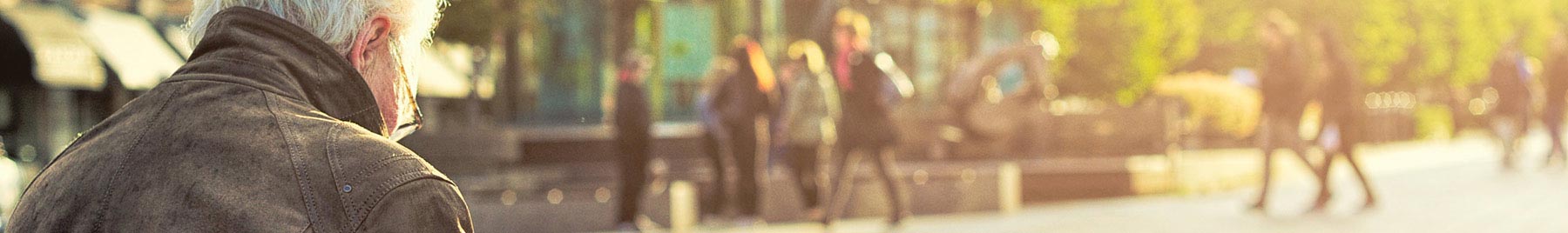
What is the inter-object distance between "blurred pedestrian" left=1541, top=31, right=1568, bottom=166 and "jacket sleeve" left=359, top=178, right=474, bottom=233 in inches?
740

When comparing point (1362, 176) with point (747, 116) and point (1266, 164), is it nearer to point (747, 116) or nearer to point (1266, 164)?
point (1266, 164)

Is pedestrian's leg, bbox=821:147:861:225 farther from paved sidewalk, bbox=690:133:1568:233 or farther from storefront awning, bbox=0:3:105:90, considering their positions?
storefront awning, bbox=0:3:105:90

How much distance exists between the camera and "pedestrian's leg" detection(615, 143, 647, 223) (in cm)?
1188

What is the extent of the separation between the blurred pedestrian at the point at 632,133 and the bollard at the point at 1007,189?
231 cm

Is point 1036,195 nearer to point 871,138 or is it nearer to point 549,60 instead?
point 871,138

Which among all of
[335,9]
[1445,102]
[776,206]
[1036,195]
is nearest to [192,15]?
[335,9]

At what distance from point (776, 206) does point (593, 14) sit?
15846 millimetres

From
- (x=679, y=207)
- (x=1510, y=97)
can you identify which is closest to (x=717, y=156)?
(x=679, y=207)

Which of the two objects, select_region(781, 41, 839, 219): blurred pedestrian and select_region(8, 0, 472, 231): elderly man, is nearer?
select_region(8, 0, 472, 231): elderly man

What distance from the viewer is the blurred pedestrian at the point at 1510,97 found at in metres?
18.9

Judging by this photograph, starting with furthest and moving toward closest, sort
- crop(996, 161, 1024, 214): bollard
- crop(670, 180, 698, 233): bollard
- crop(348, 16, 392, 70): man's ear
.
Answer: crop(996, 161, 1024, 214): bollard
crop(670, 180, 698, 233): bollard
crop(348, 16, 392, 70): man's ear

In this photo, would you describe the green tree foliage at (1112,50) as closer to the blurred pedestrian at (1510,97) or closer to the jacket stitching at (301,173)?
the blurred pedestrian at (1510,97)

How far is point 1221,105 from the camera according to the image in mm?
26734

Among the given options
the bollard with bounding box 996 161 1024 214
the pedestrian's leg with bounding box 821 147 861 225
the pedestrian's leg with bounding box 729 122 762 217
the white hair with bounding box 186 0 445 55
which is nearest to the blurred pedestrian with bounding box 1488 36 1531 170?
the bollard with bounding box 996 161 1024 214
